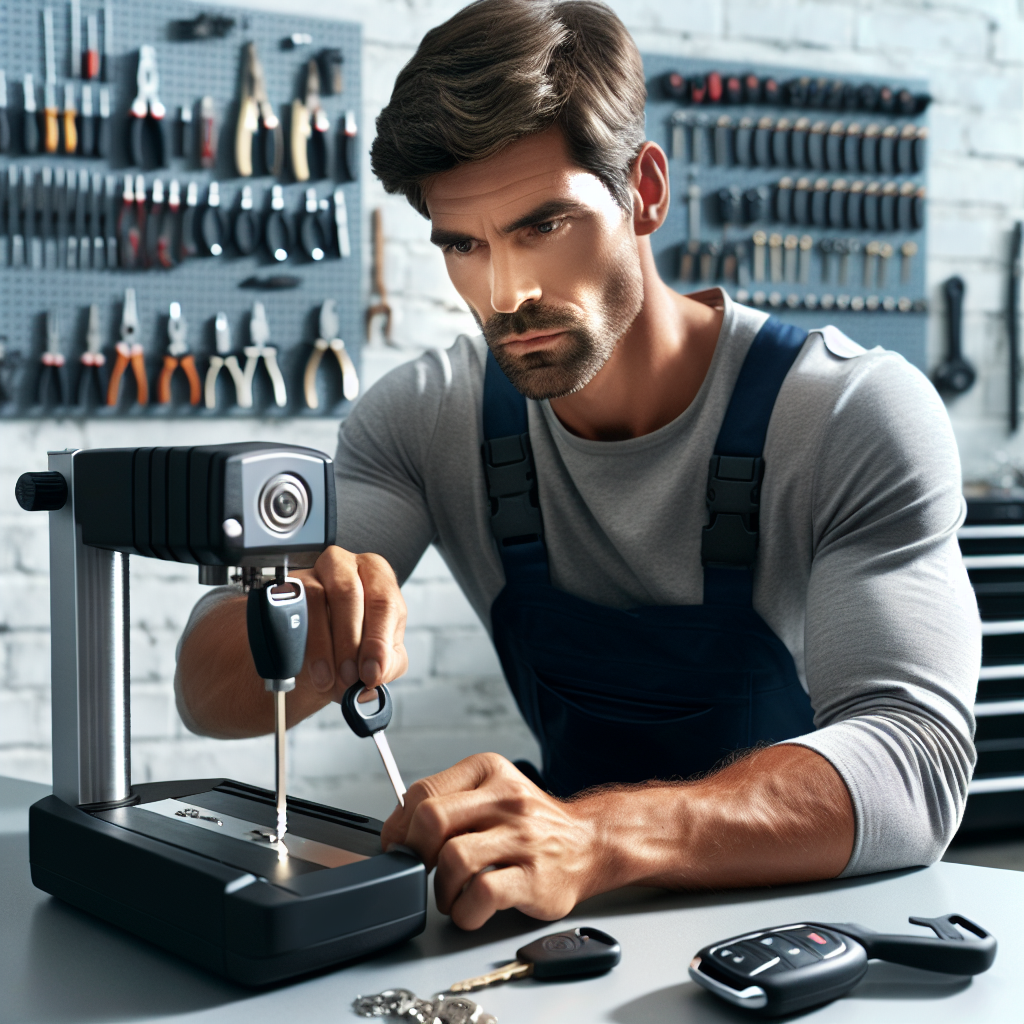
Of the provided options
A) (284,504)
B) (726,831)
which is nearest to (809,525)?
(726,831)

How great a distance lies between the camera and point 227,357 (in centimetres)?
238

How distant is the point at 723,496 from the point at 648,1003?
0.69 m

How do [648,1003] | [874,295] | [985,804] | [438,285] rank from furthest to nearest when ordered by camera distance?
[874,295] → [438,285] → [985,804] → [648,1003]

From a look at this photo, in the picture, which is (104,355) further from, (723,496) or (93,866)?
(93,866)

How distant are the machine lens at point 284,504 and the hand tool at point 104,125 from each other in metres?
1.90

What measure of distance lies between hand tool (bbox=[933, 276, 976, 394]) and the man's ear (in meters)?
1.81

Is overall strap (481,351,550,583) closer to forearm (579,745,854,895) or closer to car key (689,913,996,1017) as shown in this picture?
forearm (579,745,854,895)

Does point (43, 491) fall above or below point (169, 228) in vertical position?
below

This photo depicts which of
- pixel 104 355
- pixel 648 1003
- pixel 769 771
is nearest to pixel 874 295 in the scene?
pixel 104 355

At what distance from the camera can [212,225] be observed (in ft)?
7.75

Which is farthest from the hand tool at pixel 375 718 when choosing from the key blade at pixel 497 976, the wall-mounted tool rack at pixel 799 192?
the wall-mounted tool rack at pixel 799 192

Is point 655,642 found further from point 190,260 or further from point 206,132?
point 206,132

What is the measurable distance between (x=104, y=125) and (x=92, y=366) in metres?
0.49

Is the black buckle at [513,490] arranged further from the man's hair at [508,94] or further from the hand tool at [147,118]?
the hand tool at [147,118]
